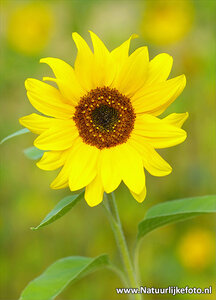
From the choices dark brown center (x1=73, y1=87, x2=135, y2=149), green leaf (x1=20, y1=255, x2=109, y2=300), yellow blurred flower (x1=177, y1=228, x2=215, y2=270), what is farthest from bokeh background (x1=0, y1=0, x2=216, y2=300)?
dark brown center (x1=73, y1=87, x2=135, y2=149)

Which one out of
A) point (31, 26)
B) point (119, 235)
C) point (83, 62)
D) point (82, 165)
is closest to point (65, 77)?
point (83, 62)

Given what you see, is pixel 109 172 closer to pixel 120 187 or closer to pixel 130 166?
pixel 130 166

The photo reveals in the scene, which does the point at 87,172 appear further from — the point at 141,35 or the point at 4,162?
the point at 141,35

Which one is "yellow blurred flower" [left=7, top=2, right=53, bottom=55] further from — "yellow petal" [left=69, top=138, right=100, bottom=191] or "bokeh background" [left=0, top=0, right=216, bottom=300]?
"yellow petal" [left=69, top=138, right=100, bottom=191]

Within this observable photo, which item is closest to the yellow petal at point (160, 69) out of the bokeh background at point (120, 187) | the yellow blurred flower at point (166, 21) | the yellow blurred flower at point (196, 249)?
the bokeh background at point (120, 187)

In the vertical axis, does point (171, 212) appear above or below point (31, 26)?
below

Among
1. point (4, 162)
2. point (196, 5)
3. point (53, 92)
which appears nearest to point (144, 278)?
point (4, 162)

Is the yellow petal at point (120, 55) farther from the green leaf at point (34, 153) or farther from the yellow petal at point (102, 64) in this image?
the green leaf at point (34, 153)
